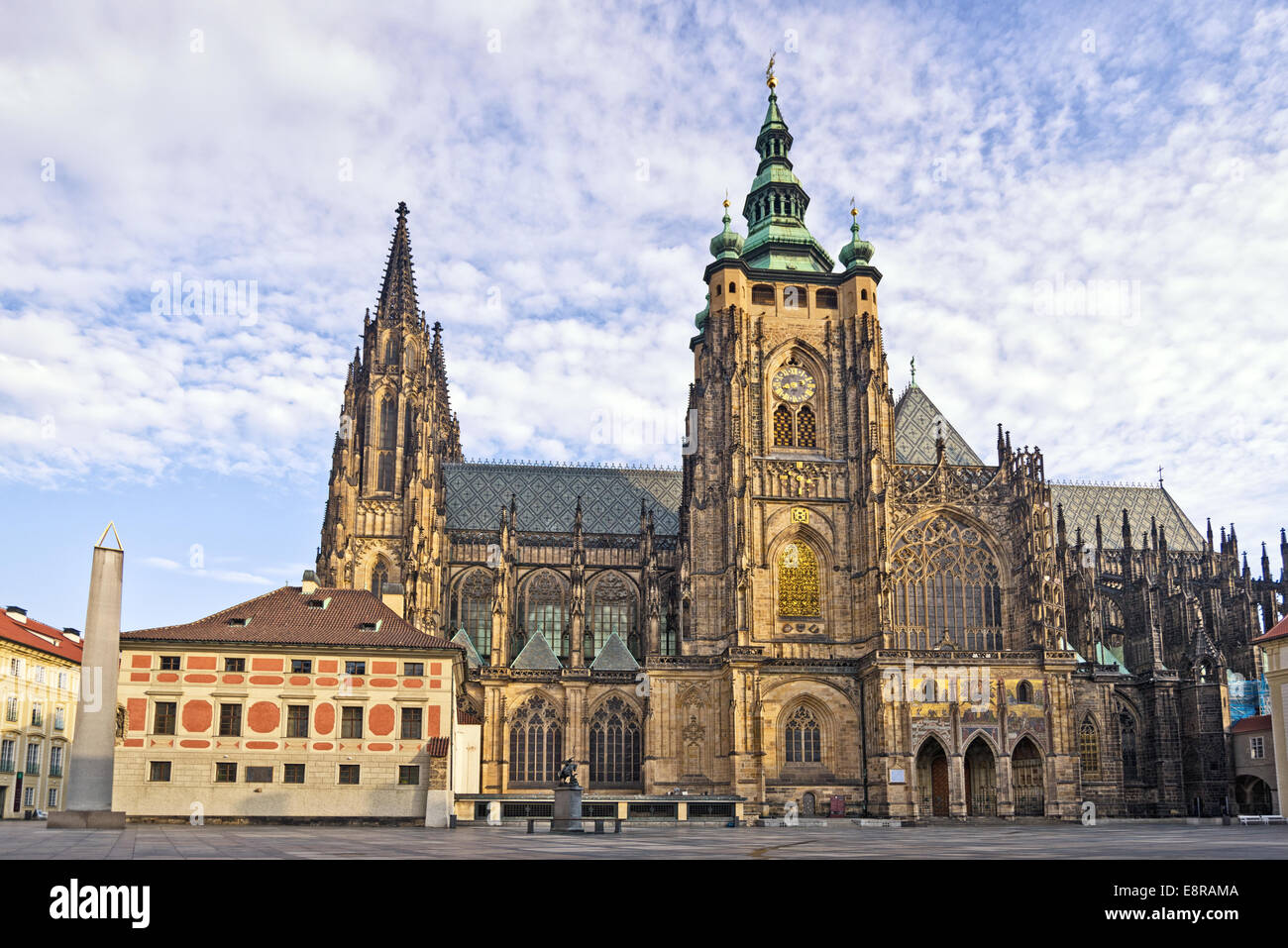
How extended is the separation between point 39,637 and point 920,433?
52.7 meters

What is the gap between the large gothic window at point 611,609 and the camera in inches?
2749

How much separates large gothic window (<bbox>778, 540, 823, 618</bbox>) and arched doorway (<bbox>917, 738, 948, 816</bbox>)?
32.0 ft

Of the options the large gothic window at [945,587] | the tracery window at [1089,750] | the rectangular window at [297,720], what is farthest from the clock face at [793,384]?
the rectangular window at [297,720]

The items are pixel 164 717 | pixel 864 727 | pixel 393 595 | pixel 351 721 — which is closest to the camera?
pixel 164 717

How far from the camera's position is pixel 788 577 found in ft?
208

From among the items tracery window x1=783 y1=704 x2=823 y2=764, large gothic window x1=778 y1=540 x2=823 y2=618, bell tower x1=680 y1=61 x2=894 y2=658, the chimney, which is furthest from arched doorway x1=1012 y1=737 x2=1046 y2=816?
the chimney

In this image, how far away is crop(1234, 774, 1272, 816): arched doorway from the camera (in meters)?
64.7

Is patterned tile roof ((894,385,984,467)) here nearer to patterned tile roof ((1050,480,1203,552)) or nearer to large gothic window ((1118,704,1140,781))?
patterned tile roof ((1050,480,1203,552))

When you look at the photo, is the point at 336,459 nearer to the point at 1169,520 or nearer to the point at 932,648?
the point at 932,648

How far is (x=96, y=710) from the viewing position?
30.8 m

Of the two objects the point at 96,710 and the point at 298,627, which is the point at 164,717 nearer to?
the point at 298,627

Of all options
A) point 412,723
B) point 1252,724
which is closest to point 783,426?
point 412,723

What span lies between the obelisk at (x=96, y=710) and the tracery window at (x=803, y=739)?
35928 mm
